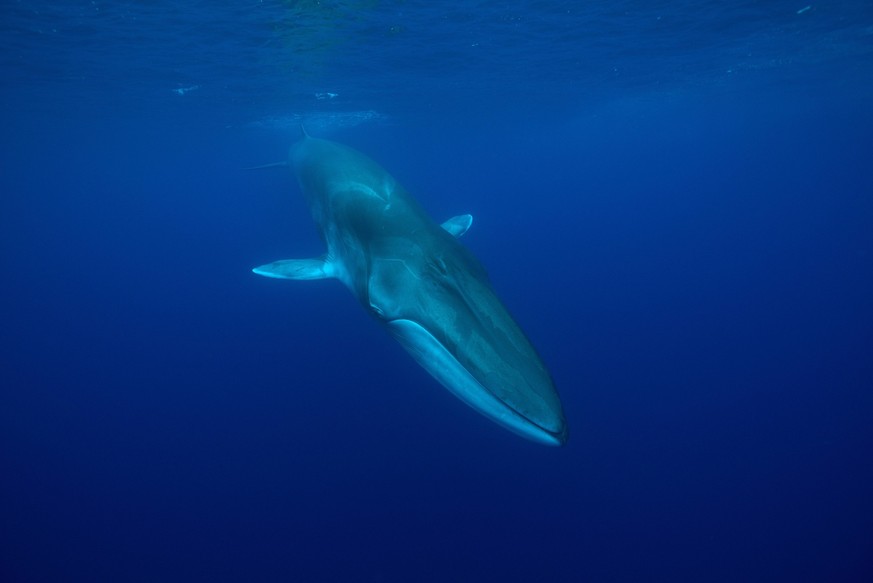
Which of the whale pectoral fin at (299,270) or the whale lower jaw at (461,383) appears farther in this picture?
the whale pectoral fin at (299,270)

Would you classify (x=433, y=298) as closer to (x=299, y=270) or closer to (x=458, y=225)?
(x=299, y=270)

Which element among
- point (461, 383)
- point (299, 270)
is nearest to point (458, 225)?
point (299, 270)

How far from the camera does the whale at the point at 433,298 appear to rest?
3408mm

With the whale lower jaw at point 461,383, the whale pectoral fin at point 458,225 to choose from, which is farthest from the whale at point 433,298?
the whale pectoral fin at point 458,225

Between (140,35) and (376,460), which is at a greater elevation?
(140,35)

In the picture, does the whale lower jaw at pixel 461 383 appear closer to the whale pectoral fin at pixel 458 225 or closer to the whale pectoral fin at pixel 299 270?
the whale pectoral fin at pixel 299 270

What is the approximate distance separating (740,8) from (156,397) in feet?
77.9

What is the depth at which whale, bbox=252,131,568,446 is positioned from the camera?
341 centimetres

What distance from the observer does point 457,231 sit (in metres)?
8.45

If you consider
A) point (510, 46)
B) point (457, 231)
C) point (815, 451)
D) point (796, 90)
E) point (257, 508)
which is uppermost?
point (510, 46)

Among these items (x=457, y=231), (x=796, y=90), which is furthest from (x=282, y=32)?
(x=796, y=90)

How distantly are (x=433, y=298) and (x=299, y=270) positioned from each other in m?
3.40

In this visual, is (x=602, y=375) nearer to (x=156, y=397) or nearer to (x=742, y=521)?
(x=742, y=521)

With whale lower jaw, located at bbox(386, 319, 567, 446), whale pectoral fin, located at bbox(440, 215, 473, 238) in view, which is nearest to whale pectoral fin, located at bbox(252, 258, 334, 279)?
whale pectoral fin, located at bbox(440, 215, 473, 238)
